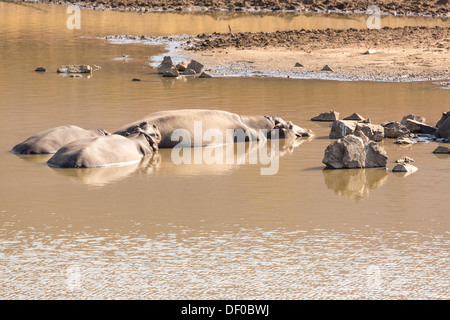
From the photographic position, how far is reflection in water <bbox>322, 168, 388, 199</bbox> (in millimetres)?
9406

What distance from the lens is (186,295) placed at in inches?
245

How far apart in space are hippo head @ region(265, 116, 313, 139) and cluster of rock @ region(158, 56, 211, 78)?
743 cm

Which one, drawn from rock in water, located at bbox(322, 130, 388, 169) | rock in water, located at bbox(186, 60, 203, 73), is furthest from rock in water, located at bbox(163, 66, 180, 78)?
rock in water, located at bbox(322, 130, 388, 169)

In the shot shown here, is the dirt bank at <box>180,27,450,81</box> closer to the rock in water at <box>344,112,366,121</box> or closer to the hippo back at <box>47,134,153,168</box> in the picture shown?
the rock in water at <box>344,112,366,121</box>

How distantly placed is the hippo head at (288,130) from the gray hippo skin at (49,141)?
274 centimetres

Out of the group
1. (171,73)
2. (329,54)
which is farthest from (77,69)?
(329,54)

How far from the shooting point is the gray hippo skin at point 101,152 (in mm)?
10398

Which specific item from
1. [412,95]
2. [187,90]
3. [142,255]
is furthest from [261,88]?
[142,255]

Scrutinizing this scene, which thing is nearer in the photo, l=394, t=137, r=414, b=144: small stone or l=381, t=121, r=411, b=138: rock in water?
l=394, t=137, r=414, b=144: small stone

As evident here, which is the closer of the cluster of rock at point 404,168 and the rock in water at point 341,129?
the cluster of rock at point 404,168

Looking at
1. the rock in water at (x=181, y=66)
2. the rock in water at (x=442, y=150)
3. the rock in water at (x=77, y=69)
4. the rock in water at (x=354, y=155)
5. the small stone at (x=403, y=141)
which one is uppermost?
the rock in water at (x=354, y=155)

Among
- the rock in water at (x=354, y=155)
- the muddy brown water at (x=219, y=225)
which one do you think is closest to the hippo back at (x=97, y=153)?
the muddy brown water at (x=219, y=225)

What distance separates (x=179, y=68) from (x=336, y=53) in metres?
4.22

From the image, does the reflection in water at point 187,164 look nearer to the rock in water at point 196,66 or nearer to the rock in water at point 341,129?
the rock in water at point 341,129
